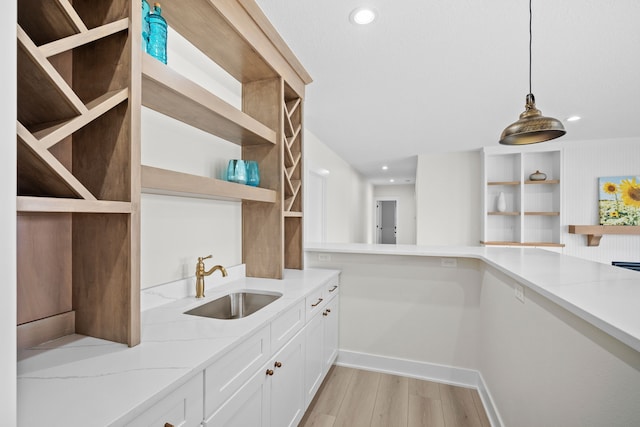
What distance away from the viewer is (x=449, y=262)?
7.88 ft

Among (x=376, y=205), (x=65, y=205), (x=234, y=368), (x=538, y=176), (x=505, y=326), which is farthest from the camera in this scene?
(x=376, y=205)

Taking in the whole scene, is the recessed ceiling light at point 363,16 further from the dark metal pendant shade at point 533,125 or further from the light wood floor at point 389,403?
the light wood floor at point 389,403

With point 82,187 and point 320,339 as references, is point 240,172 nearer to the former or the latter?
point 82,187

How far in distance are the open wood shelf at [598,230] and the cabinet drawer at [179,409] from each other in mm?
5246

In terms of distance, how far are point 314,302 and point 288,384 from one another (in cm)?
53

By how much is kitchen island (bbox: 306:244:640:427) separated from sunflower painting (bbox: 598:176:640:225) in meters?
3.19

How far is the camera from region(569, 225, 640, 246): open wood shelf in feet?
13.6

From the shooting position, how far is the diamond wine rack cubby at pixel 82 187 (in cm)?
89

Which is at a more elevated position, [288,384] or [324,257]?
[324,257]

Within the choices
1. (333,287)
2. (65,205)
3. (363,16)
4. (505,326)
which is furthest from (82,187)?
(505,326)

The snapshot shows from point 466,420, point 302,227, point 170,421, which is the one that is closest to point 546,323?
point 466,420

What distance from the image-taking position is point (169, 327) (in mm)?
1200

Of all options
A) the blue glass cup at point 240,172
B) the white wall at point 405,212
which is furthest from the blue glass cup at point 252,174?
the white wall at point 405,212

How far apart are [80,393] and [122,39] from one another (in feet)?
3.59
